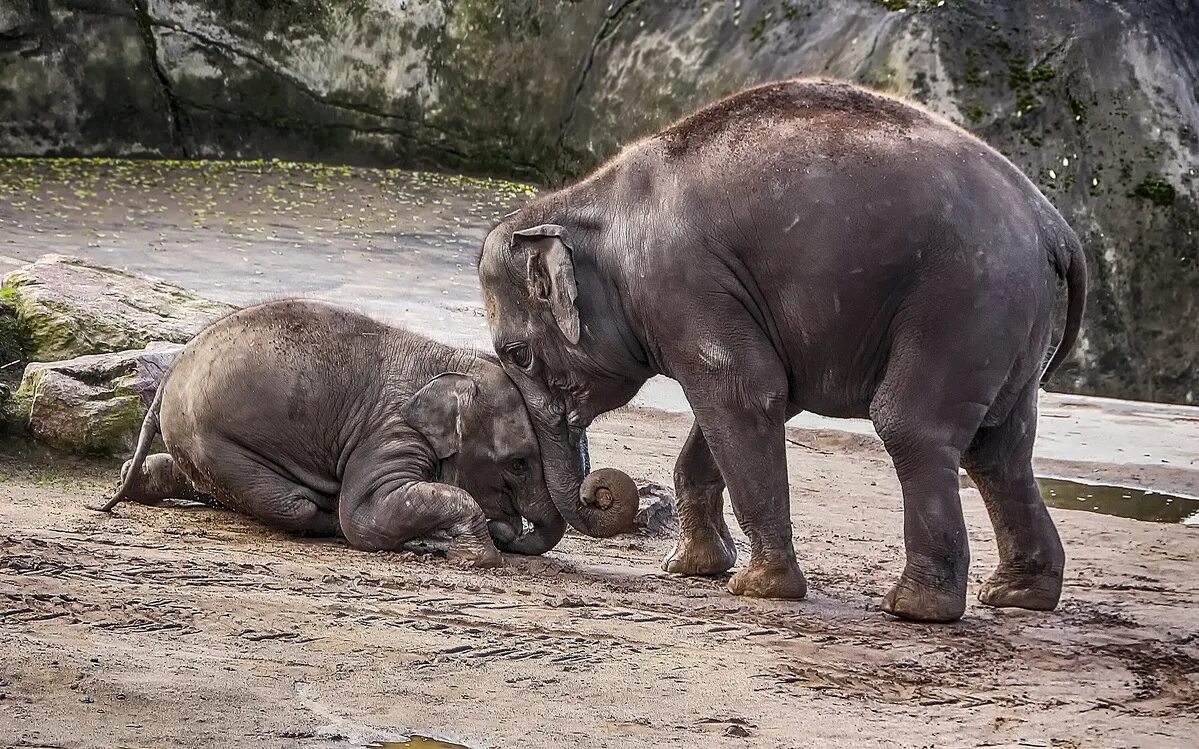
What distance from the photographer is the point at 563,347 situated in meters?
6.04

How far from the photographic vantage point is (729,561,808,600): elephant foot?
5.64 meters

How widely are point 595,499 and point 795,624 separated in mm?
1015

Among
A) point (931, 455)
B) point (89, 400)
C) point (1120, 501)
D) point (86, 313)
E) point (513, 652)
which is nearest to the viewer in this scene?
point (513, 652)

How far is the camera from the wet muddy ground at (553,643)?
378 centimetres

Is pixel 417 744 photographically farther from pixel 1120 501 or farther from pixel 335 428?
pixel 1120 501

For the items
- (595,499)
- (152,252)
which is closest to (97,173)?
(152,252)

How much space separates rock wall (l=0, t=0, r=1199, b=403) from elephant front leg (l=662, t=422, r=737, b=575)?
21.4ft

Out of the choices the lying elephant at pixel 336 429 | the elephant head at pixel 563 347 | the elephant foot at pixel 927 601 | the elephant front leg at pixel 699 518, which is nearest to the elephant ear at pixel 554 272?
the elephant head at pixel 563 347

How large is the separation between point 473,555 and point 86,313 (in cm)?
288

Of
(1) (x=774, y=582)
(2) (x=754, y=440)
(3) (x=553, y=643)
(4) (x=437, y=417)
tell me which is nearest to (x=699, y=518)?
(1) (x=774, y=582)

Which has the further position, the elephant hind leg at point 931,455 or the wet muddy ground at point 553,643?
the elephant hind leg at point 931,455

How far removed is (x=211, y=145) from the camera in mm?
17406

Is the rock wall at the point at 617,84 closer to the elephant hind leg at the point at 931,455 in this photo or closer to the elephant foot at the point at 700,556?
the elephant foot at the point at 700,556

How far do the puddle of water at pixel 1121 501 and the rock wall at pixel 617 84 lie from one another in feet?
12.0
